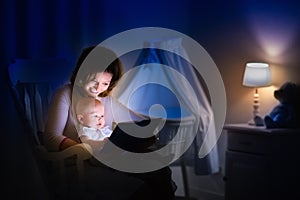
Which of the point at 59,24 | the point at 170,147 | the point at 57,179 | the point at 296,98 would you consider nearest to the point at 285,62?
the point at 296,98

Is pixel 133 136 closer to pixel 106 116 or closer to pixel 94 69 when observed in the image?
pixel 106 116

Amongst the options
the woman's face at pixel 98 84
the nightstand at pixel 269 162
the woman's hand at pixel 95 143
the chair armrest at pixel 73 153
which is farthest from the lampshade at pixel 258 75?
the chair armrest at pixel 73 153

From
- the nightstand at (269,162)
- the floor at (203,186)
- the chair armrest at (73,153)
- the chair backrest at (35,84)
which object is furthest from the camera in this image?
the floor at (203,186)

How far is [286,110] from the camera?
95.2 inches

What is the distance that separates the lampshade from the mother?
747 millimetres

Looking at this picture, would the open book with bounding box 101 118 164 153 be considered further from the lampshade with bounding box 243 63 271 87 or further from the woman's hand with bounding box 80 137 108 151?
the lampshade with bounding box 243 63 271 87

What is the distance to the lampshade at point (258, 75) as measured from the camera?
8.18 feet

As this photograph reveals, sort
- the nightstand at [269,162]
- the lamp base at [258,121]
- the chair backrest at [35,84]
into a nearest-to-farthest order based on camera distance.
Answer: the chair backrest at [35,84] < the nightstand at [269,162] < the lamp base at [258,121]

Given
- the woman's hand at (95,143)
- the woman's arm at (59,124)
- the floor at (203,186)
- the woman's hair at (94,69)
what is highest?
the woman's hair at (94,69)

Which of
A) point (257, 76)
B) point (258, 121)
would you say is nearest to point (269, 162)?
point (258, 121)

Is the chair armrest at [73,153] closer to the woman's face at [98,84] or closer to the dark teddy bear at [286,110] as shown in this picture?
the woman's face at [98,84]

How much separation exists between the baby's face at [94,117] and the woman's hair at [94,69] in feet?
0.25

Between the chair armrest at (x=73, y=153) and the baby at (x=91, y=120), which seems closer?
the chair armrest at (x=73, y=153)

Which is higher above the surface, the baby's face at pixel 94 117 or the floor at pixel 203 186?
the baby's face at pixel 94 117
